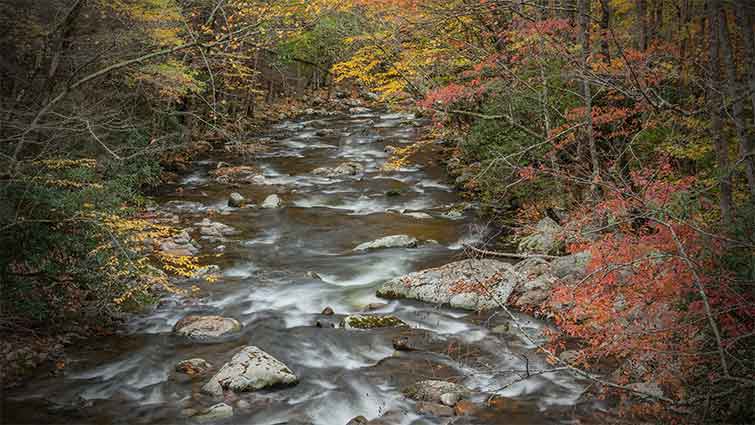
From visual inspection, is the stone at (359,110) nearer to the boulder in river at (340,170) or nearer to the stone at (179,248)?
the boulder in river at (340,170)

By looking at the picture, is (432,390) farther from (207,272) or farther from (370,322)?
(207,272)

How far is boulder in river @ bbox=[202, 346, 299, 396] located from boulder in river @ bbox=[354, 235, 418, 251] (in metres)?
6.04

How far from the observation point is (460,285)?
9.95 meters

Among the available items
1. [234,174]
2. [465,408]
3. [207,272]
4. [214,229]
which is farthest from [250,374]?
[234,174]

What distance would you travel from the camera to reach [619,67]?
9.58 m

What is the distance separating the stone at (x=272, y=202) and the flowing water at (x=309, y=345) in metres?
0.45

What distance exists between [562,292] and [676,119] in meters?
5.30

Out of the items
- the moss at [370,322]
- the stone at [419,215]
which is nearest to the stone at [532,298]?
the moss at [370,322]

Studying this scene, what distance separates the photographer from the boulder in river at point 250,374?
7.36 meters

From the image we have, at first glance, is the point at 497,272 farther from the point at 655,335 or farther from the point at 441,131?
the point at 441,131

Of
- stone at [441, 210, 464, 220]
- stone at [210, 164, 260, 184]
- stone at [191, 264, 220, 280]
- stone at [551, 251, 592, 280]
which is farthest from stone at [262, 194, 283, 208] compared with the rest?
stone at [551, 251, 592, 280]

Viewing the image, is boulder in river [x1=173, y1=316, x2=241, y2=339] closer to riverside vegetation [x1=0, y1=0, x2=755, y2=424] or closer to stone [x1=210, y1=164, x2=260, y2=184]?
riverside vegetation [x1=0, y1=0, x2=755, y2=424]

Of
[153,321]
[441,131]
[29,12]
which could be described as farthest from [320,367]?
[441,131]

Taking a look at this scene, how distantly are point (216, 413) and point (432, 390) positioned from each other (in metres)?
2.64
